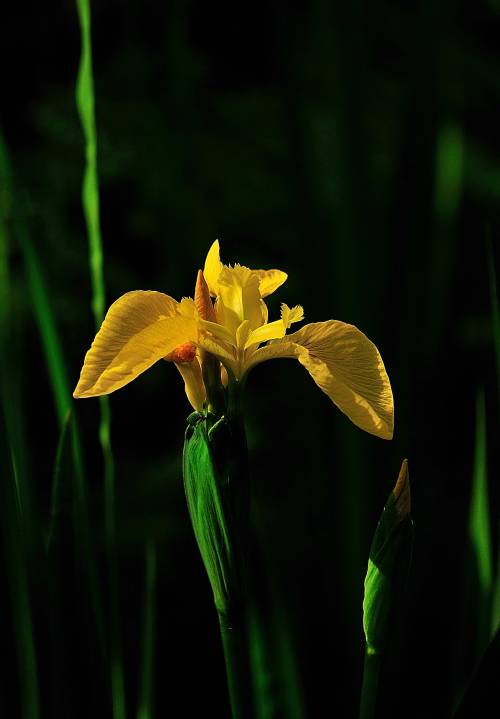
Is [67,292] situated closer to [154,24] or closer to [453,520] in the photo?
[154,24]

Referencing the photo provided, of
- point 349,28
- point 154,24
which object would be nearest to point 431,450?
point 349,28

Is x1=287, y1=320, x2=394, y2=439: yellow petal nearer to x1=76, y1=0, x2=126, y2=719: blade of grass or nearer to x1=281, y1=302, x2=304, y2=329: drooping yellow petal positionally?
x1=281, y1=302, x2=304, y2=329: drooping yellow petal

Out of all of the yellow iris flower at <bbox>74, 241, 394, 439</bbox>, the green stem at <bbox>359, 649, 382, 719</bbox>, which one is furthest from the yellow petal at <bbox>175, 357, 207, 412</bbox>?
the green stem at <bbox>359, 649, 382, 719</bbox>

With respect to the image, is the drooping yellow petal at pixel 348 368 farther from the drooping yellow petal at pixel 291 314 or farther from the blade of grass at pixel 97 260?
the blade of grass at pixel 97 260

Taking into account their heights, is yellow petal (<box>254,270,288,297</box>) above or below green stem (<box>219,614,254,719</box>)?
above

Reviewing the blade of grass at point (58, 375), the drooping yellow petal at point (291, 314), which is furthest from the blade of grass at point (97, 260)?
the drooping yellow petal at point (291, 314)
